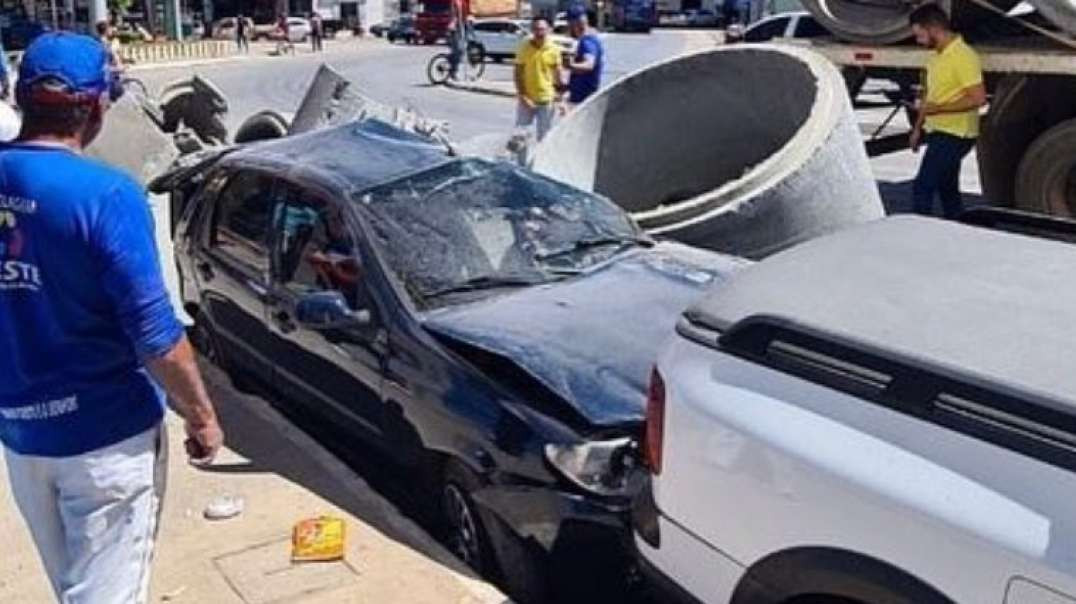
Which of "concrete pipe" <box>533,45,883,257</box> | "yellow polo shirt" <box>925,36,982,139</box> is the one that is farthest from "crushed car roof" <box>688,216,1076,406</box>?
"yellow polo shirt" <box>925,36,982,139</box>

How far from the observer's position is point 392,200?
4906 millimetres

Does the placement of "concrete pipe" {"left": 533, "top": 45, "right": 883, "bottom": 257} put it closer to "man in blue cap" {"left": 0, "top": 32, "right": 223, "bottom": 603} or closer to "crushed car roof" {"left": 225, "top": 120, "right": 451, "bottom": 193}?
"crushed car roof" {"left": 225, "top": 120, "right": 451, "bottom": 193}

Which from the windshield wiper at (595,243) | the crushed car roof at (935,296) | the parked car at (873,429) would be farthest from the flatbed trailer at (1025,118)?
the parked car at (873,429)

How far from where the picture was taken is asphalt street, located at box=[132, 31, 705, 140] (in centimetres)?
2157

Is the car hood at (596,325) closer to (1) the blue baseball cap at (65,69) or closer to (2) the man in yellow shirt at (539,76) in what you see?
(1) the blue baseball cap at (65,69)

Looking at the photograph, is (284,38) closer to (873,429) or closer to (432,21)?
(432,21)

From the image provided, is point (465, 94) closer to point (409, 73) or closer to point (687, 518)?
point (409, 73)

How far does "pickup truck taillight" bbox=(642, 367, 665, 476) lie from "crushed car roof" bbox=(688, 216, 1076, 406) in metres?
0.21

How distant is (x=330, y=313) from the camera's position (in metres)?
4.41

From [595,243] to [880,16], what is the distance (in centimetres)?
526

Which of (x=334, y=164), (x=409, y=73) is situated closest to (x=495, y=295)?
(x=334, y=164)

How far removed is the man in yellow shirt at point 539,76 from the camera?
42.3ft

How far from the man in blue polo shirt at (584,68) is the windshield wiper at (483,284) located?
27.8 ft

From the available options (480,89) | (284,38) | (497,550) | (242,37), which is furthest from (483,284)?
(242,37)
